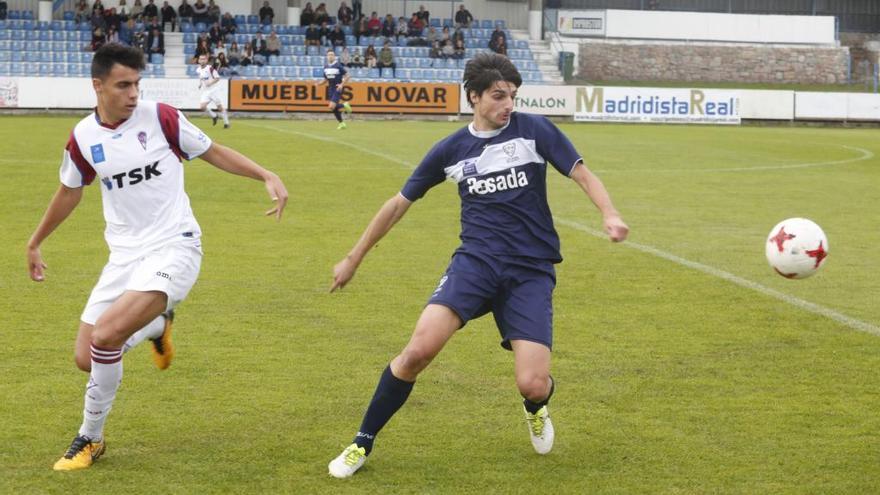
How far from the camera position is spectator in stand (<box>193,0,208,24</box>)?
49.3 metres

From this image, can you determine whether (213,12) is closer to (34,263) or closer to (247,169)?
(34,263)

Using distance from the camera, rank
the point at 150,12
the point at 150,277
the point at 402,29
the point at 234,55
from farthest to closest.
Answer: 1. the point at 402,29
2. the point at 150,12
3. the point at 234,55
4. the point at 150,277

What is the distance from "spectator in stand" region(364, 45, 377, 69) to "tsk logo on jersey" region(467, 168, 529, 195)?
135 ft

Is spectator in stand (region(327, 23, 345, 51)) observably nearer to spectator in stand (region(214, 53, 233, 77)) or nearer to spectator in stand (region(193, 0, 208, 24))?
spectator in stand (region(193, 0, 208, 24))

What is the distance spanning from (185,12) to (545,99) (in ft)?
51.4

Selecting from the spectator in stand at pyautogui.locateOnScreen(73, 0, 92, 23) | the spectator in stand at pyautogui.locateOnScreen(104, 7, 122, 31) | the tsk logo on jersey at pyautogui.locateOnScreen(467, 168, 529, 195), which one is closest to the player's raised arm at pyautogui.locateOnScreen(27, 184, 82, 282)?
the tsk logo on jersey at pyautogui.locateOnScreen(467, 168, 529, 195)

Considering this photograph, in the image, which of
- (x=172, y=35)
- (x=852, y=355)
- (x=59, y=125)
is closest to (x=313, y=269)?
(x=852, y=355)

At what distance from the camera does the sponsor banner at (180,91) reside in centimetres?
4056

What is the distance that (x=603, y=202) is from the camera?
6.27 m

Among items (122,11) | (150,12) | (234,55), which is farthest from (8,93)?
(150,12)

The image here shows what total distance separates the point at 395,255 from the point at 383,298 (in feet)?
8.65

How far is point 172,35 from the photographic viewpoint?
48531 mm

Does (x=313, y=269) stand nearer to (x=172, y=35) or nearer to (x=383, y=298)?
(x=383, y=298)

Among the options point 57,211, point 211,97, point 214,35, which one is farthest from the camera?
point 214,35
